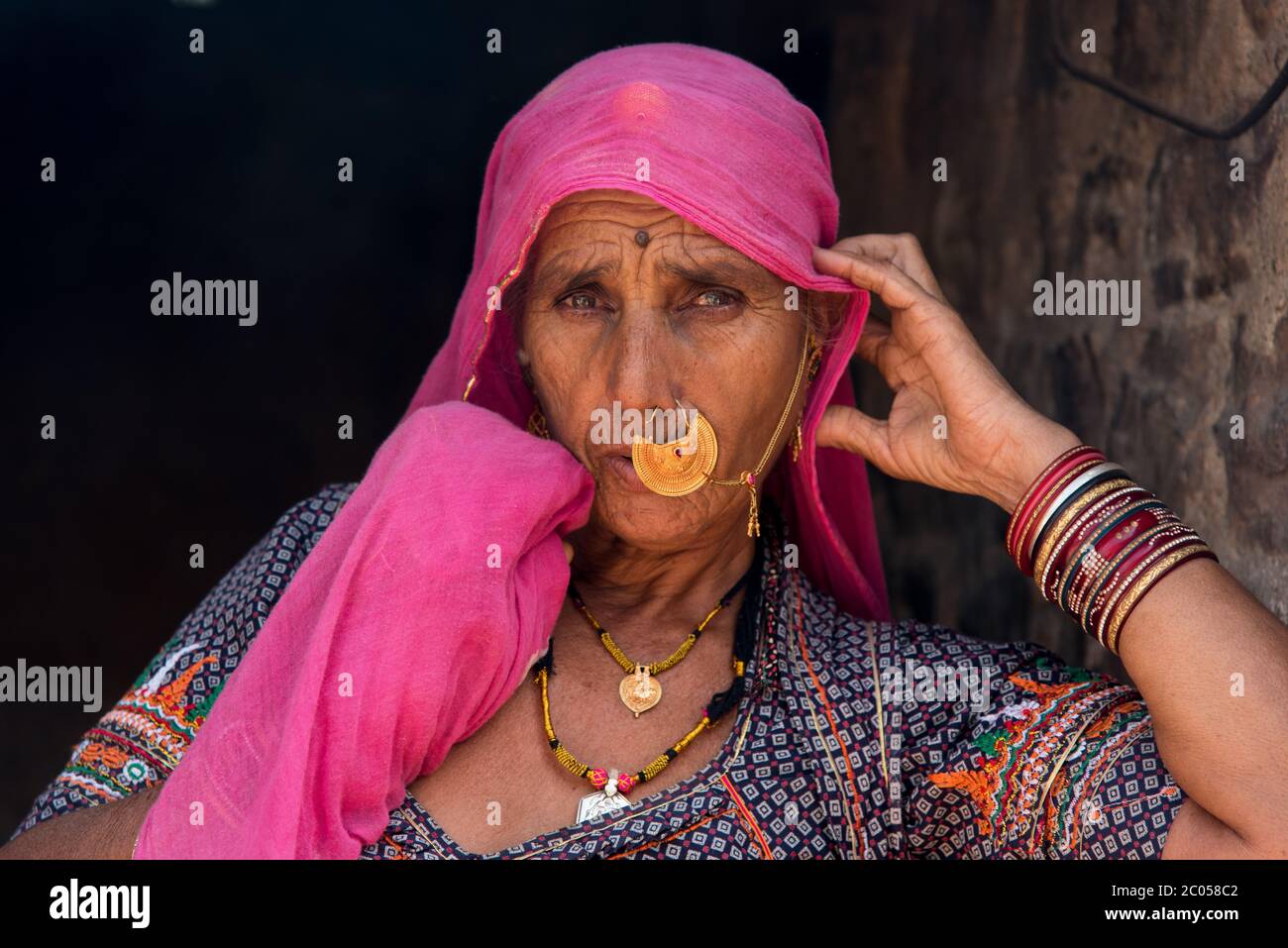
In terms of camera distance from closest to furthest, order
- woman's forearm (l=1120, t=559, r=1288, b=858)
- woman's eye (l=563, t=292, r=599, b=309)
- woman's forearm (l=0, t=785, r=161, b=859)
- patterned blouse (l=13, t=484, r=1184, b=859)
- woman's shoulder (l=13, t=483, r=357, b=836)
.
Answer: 1. woman's forearm (l=1120, t=559, r=1288, b=858)
2. woman's forearm (l=0, t=785, r=161, b=859)
3. patterned blouse (l=13, t=484, r=1184, b=859)
4. woman's shoulder (l=13, t=483, r=357, b=836)
5. woman's eye (l=563, t=292, r=599, b=309)

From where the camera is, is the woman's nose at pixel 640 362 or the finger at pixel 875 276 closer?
the woman's nose at pixel 640 362

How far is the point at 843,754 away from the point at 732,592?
406mm

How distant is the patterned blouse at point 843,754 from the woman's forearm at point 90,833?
0.09 meters

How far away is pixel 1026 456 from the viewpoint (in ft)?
8.52

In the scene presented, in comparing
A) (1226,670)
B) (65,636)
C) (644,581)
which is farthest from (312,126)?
(1226,670)

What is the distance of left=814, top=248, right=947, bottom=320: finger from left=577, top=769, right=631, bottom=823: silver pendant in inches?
38.5

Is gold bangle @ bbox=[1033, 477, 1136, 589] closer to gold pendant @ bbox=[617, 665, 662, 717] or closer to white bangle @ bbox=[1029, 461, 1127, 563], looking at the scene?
white bangle @ bbox=[1029, 461, 1127, 563]

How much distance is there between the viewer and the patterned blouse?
2.45 m

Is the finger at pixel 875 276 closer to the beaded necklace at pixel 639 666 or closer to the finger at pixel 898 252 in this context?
the finger at pixel 898 252

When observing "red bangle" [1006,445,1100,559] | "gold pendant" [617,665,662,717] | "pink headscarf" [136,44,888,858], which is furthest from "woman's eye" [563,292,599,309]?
"red bangle" [1006,445,1100,559]

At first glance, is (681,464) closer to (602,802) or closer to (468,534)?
(468,534)

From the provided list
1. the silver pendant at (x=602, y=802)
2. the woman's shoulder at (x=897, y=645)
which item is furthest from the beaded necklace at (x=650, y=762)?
the woman's shoulder at (x=897, y=645)

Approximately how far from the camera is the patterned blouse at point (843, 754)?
2449mm

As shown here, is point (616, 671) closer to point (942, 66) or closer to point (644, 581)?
point (644, 581)
